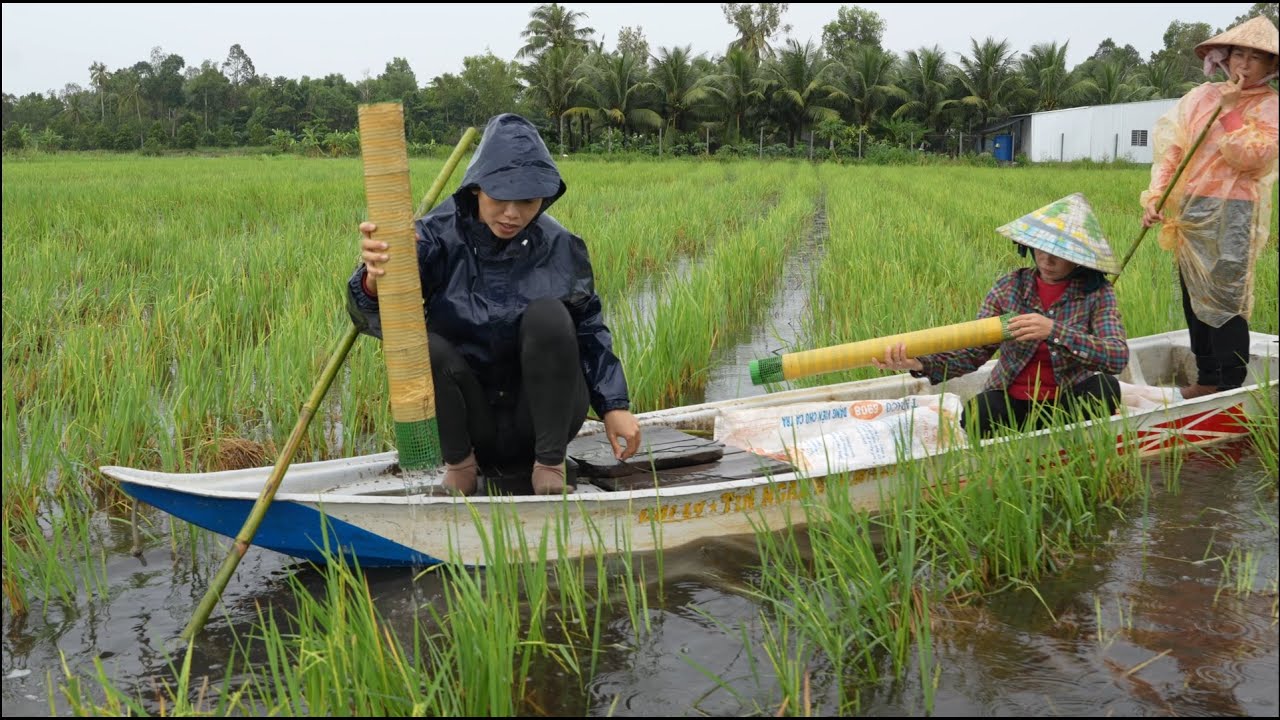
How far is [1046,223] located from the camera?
272cm

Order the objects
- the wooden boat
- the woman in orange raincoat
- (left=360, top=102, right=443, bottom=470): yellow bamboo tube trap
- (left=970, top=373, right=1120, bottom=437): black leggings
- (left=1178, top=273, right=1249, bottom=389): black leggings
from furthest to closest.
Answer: (left=1178, top=273, right=1249, bottom=389): black leggings, the woman in orange raincoat, (left=970, top=373, right=1120, bottom=437): black leggings, the wooden boat, (left=360, top=102, right=443, bottom=470): yellow bamboo tube trap

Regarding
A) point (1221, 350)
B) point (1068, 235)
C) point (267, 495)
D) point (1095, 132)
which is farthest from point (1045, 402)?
point (1095, 132)

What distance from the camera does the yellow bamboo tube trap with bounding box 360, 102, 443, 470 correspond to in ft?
6.49

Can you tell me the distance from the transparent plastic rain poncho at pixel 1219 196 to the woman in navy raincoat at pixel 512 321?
1.88m

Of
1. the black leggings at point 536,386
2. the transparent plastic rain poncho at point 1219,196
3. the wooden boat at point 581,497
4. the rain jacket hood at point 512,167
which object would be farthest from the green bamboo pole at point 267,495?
the transparent plastic rain poncho at point 1219,196

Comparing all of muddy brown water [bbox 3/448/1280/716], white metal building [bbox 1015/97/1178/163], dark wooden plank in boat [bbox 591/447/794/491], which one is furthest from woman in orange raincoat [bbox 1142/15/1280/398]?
white metal building [bbox 1015/97/1178/163]

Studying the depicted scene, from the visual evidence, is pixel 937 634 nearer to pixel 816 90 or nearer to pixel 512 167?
pixel 512 167

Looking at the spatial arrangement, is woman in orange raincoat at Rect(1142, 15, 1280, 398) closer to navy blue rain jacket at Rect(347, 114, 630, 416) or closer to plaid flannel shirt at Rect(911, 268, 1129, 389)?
plaid flannel shirt at Rect(911, 268, 1129, 389)

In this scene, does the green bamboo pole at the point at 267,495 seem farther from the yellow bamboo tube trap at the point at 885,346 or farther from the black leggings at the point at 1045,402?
the black leggings at the point at 1045,402

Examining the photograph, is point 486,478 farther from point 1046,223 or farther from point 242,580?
point 1046,223

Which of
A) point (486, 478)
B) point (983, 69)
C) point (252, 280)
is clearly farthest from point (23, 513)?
point (983, 69)

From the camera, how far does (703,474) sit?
104 inches

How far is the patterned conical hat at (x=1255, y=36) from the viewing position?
2.90m

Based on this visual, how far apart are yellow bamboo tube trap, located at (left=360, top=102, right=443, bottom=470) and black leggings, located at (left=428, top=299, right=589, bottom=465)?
0.80 ft
